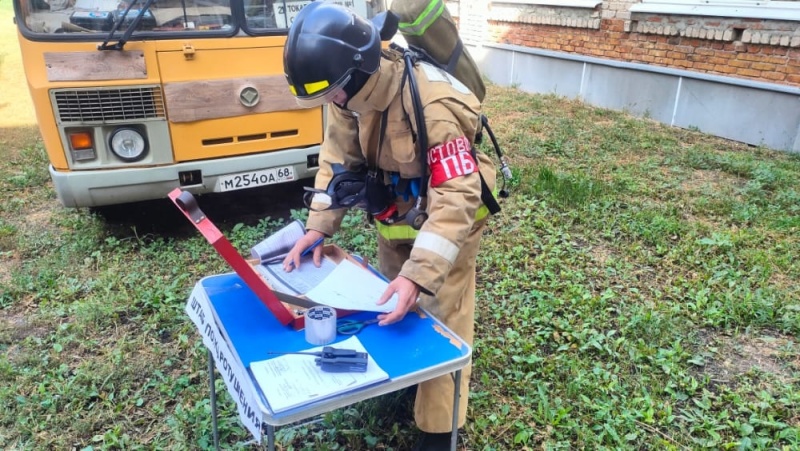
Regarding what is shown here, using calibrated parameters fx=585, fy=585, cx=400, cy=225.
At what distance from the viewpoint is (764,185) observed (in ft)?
17.2

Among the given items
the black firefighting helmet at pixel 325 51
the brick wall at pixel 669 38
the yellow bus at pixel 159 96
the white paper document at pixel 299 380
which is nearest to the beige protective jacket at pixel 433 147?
the black firefighting helmet at pixel 325 51

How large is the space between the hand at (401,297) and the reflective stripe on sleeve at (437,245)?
0.12m

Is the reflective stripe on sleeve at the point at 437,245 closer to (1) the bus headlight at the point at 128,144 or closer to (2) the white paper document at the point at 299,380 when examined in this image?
(2) the white paper document at the point at 299,380

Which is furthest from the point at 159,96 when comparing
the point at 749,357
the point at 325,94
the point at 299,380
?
the point at 749,357

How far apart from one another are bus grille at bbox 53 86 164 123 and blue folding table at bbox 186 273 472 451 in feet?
6.91

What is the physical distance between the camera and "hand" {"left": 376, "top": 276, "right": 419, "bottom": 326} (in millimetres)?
1835

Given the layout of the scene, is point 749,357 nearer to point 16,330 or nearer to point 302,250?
point 302,250

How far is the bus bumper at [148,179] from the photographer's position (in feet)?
12.4

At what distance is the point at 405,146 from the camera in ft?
6.45

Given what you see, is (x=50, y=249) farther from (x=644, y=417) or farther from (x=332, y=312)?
(x=644, y=417)

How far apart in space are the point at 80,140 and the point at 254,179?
3.68 ft

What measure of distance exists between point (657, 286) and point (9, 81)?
504 inches

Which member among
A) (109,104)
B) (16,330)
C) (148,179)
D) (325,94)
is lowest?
(16,330)

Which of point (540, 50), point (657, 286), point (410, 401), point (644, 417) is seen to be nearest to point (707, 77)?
point (540, 50)
